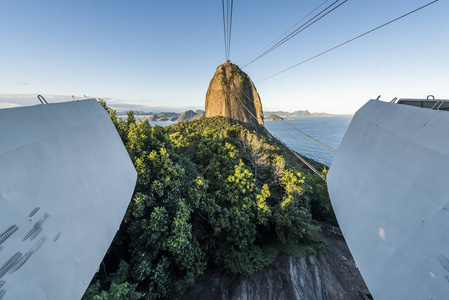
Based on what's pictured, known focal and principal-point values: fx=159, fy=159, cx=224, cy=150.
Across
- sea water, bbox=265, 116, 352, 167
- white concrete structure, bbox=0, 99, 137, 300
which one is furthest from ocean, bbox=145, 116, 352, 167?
white concrete structure, bbox=0, 99, 137, 300

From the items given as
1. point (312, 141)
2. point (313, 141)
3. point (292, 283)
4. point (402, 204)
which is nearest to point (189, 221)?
point (292, 283)

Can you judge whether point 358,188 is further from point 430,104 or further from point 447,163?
point 430,104

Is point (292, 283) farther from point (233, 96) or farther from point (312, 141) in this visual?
point (312, 141)

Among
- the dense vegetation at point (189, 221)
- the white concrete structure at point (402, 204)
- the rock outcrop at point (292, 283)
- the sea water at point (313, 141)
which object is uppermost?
the white concrete structure at point (402, 204)

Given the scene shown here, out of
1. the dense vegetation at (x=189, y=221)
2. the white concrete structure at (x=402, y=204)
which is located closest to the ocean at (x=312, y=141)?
the dense vegetation at (x=189, y=221)

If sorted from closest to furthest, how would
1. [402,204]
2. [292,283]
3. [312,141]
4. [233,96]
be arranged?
[402,204] → [292,283] → [233,96] → [312,141]

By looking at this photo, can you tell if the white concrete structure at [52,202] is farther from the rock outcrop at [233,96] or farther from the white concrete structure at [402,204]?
the rock outcrop at [233,96]
